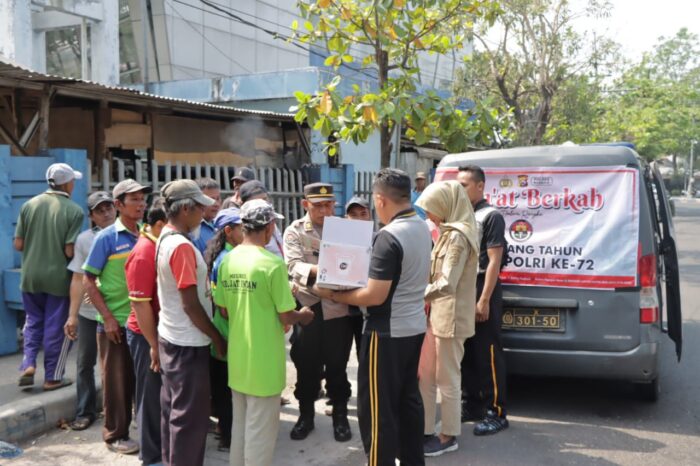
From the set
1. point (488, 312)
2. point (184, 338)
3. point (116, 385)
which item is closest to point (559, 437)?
point (488, 312)

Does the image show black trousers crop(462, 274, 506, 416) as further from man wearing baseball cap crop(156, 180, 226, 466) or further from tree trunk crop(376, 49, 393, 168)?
tree trunk crop(376, 49, 393, 168)

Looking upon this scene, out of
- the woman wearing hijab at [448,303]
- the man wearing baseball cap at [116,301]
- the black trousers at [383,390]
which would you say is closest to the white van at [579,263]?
the woman wearing hijab at [448,303]

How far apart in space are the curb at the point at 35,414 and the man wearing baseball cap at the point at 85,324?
0.50ft

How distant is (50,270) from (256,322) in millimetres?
2475

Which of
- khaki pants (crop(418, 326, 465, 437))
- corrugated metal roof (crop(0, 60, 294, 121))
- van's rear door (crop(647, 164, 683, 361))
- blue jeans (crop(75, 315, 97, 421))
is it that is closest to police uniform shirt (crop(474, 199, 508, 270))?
khaki pants (crop(418, 326, 465, 437))

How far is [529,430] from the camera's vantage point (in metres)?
4.72

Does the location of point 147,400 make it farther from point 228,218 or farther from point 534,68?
point 534,68

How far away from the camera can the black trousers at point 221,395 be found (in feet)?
13.8

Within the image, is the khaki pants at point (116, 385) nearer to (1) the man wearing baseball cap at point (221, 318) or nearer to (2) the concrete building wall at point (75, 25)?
(1) the man wearing baseball cap at point (221, 318)

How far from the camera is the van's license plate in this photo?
16.1ft

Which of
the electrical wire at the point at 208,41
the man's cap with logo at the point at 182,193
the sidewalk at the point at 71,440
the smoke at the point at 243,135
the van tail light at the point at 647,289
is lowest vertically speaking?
the sidewalk at the point at 71,440

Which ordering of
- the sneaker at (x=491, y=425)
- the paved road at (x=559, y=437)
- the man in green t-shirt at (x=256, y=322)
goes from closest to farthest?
the man in green t-shirt at (x=256, y=322) → the paved road at (x=559, y=437) → the sneaker at (x=491, y=425)

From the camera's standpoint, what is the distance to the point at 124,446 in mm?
4289

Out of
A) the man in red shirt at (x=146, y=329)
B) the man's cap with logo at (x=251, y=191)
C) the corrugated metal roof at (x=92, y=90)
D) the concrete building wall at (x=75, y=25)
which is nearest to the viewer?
the man in red shirt at (x=146, y=329)
